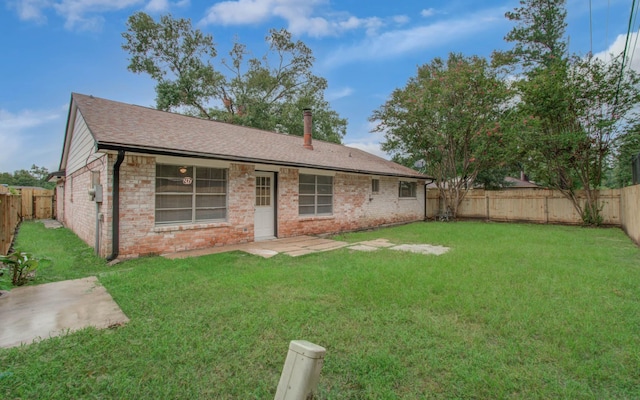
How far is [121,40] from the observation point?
1969 centimetres

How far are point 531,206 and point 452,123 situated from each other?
17.7 ft

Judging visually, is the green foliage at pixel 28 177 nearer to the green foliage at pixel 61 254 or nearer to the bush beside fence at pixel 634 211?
the green foliage at pixel 61 254

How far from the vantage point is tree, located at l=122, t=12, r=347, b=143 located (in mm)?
20391

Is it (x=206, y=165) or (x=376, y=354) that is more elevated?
(x=206, y=165)

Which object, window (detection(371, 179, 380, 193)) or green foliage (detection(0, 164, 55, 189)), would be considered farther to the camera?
green foliage (detection(0, 164, 55, 189))

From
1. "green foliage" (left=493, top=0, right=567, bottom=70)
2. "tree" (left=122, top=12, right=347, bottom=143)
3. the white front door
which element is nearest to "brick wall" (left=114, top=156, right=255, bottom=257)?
the white front door

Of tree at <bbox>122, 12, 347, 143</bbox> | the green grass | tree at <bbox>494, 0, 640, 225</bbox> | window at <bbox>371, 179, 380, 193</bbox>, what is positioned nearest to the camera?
the green grass

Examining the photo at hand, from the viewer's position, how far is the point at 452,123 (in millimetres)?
14664

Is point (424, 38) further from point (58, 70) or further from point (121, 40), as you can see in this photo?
point (121, 40)

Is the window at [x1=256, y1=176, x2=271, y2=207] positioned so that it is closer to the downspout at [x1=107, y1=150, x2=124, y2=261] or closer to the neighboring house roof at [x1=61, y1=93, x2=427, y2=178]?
the neighboring house roof at [x1=61, y1=93, x2=427, y2=178]

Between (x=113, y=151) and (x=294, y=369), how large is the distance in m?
6.42

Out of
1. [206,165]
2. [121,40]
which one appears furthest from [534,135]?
[121,40]

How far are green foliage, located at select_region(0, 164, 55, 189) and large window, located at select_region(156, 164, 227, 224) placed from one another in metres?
40.7

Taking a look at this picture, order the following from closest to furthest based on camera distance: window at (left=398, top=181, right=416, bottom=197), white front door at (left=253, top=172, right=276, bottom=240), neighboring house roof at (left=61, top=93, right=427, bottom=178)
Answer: neighboring house roof at (left=61, top=93, right=427, bottom=178), white front door at (left=253, top=172, right=276, bottom=240), window at (left=398, top=181, right=416, bottom=197)
